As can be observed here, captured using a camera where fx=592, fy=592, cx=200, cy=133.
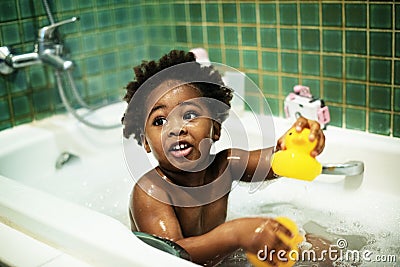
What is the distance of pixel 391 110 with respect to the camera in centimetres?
150

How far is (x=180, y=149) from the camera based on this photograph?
1.15m

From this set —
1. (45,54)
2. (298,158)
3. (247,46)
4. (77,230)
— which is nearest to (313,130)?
(298,158)

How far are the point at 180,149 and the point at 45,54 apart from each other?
70cm

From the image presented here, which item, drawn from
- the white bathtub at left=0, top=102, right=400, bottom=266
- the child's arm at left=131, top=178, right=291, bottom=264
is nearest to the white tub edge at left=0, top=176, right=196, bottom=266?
the white bathtub at left=0, top=102, right=400, bottom=266

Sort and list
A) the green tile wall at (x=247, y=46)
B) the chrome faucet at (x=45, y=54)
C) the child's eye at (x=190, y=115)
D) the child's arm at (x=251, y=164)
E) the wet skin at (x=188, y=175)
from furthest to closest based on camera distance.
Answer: the chrome faucet at (x=45, y=54), the green tile wall at (x=247, y=46), the child's arm at (x=251, y=164), the child's eye at (x=190, y=115), the wet skin at (x=188, y=175)

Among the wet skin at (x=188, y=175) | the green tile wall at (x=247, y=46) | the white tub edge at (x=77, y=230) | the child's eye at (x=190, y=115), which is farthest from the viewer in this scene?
the green tile wall at (x=247, y=46)

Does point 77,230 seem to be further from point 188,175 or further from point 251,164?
point 251,164

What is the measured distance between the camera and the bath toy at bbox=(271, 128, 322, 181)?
1.18 metres

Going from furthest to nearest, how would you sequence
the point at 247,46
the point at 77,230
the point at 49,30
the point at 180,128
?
1. the point at 247,46
2. the point at 49,30
3. the point at 180,128
4. the point at 77,230

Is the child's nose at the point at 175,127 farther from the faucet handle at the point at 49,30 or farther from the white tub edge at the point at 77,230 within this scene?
the faucet handle at the point at 49,30

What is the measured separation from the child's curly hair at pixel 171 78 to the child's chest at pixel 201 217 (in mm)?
181

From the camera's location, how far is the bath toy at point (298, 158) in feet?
3.87

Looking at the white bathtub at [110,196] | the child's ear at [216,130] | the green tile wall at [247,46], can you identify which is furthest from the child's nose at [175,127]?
the green tile wall at [247,46]

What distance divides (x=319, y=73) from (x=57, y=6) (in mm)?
797
